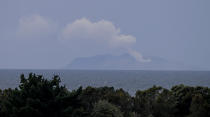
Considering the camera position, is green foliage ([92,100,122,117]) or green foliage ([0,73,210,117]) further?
green foliage ([92,100,122,117])

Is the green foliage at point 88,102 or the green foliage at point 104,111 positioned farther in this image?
the green foliage at point 104,111

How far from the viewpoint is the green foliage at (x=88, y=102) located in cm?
1653

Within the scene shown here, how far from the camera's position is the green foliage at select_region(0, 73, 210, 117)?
54.2 feet

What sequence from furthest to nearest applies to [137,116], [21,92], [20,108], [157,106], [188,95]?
[188,95], [157,106], [137,116], [21,92], [20,108]

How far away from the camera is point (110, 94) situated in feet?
75.6

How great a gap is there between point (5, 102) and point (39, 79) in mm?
2258

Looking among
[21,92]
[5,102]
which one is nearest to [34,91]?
[21,92]

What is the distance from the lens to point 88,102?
23531mm

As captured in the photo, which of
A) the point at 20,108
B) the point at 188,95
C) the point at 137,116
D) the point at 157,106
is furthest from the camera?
the point at 188,95

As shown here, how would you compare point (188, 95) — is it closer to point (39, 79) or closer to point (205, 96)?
point (205, 96)

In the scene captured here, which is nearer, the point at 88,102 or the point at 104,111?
the point at 104,111

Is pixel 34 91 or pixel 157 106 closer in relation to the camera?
pixel 34 91

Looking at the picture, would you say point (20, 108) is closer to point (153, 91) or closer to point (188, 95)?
point (153, 91)

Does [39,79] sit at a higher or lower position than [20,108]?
higher
